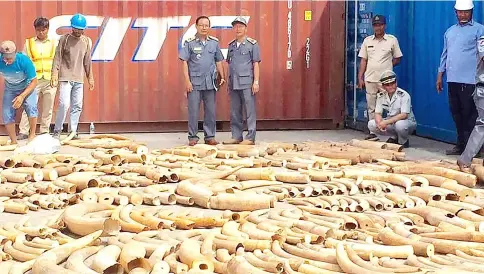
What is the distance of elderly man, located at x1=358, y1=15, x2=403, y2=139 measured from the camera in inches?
474

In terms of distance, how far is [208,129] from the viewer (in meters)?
12.1

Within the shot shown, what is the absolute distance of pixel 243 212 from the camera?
23.2 ft

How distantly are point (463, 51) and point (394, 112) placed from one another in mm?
1504

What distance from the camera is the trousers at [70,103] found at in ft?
39.5

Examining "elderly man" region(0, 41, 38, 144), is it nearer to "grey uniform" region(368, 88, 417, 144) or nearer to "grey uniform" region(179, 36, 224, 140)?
"grey uniform" region(179, 36, 224, 140)

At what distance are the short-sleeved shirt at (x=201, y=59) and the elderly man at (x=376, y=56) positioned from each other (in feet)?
7.02

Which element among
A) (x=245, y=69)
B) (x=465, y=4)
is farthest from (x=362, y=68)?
(x=465, y=4)

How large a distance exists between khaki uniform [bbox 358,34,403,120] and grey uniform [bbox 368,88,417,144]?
16.7 inches

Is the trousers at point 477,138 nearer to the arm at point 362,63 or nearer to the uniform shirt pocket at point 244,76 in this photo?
the arm at point 362,63

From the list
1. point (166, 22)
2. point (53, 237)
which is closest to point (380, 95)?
point (166, 22)

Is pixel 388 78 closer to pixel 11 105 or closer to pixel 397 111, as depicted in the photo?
pixel 397 111

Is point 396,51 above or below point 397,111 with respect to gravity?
above

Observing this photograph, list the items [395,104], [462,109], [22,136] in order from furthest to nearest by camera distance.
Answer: [22,136], [395,104], [462,109]

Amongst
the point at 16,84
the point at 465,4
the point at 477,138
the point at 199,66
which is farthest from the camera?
the point at 199,66
